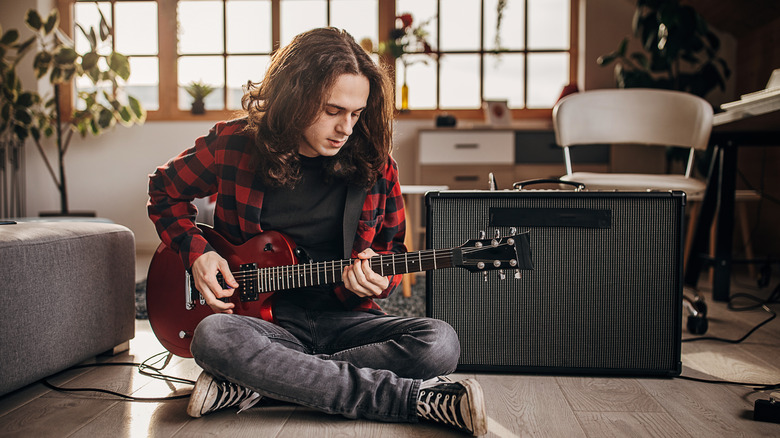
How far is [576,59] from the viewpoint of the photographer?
370 centimetres

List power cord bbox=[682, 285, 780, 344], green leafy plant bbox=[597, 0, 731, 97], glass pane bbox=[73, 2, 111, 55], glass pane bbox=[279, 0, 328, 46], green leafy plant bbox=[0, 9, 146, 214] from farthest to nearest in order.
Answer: glass pane bbox=[73, 2, 111, 55] < glass pane bbox=[279, 0, 328, 46] < green leafy plant bbox=[0, 9, 146, 214] < green leafy plant bbox=[597, 0, 731, 97] < power cord bbox=[682, 285, 780, 344]

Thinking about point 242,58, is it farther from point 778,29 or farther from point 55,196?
point 778,29

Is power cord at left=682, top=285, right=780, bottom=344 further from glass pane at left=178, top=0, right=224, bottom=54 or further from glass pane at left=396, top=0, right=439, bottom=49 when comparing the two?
glass pane at left=178, top=0, right=224, bottom=54

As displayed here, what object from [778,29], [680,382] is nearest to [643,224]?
[680,382]

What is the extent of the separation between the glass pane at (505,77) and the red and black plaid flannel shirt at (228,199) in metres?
2.73

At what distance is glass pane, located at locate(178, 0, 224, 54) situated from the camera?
3857 millimetres

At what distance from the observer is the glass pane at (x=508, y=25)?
3.70 m

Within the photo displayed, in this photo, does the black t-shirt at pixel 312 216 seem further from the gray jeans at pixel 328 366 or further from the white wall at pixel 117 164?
the white wall at pixel 117 164

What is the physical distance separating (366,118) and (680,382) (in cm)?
87

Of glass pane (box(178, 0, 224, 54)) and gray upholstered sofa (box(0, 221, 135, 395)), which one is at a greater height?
glass pane (box(178, 0, 224, 54))

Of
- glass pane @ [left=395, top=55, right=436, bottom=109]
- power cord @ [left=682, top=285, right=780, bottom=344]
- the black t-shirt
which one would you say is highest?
glass pane @ [left=395, top=55, right=436, bottom=109]

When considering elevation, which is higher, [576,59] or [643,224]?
[576,59]

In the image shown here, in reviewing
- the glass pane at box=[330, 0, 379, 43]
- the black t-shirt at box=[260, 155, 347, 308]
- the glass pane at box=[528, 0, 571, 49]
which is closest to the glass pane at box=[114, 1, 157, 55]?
the glass pane at box=[330, 0, 379, 43]

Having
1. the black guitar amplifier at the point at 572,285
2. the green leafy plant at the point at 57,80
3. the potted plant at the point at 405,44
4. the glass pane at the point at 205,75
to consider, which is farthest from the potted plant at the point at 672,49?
the green leafy plant at the point at 57,80
